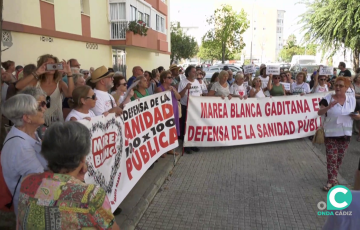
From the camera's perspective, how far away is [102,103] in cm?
374

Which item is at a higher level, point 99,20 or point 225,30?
point 225,30

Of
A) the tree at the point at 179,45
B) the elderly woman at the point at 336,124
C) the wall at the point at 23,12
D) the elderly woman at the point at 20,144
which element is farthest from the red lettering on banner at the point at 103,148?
the tree at the point at 179,45

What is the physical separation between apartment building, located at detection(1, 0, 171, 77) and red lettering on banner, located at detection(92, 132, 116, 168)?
7451 mm

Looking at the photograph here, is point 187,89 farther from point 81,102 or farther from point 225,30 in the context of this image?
point 225,30

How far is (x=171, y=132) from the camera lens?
18.3 ft

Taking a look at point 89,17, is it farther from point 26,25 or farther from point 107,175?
point 107,175

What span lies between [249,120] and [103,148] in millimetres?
4492

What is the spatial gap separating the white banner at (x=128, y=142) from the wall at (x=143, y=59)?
15057 millimetres

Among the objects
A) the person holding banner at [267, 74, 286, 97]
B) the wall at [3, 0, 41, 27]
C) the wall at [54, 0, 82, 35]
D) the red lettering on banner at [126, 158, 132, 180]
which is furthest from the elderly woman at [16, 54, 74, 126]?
the wall at [54, 0, 82, 35]

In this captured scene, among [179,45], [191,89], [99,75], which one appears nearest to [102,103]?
[99,75]

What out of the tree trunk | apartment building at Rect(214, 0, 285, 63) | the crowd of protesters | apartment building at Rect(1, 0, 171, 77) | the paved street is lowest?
the paved street

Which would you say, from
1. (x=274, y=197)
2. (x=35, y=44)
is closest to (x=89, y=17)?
(x=35, y=44)

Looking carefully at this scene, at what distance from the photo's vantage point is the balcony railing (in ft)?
55.3

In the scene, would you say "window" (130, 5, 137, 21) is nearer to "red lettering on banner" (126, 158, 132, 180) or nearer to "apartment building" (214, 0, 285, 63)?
"red lettering on banner" (126, 158, 132, 180)
